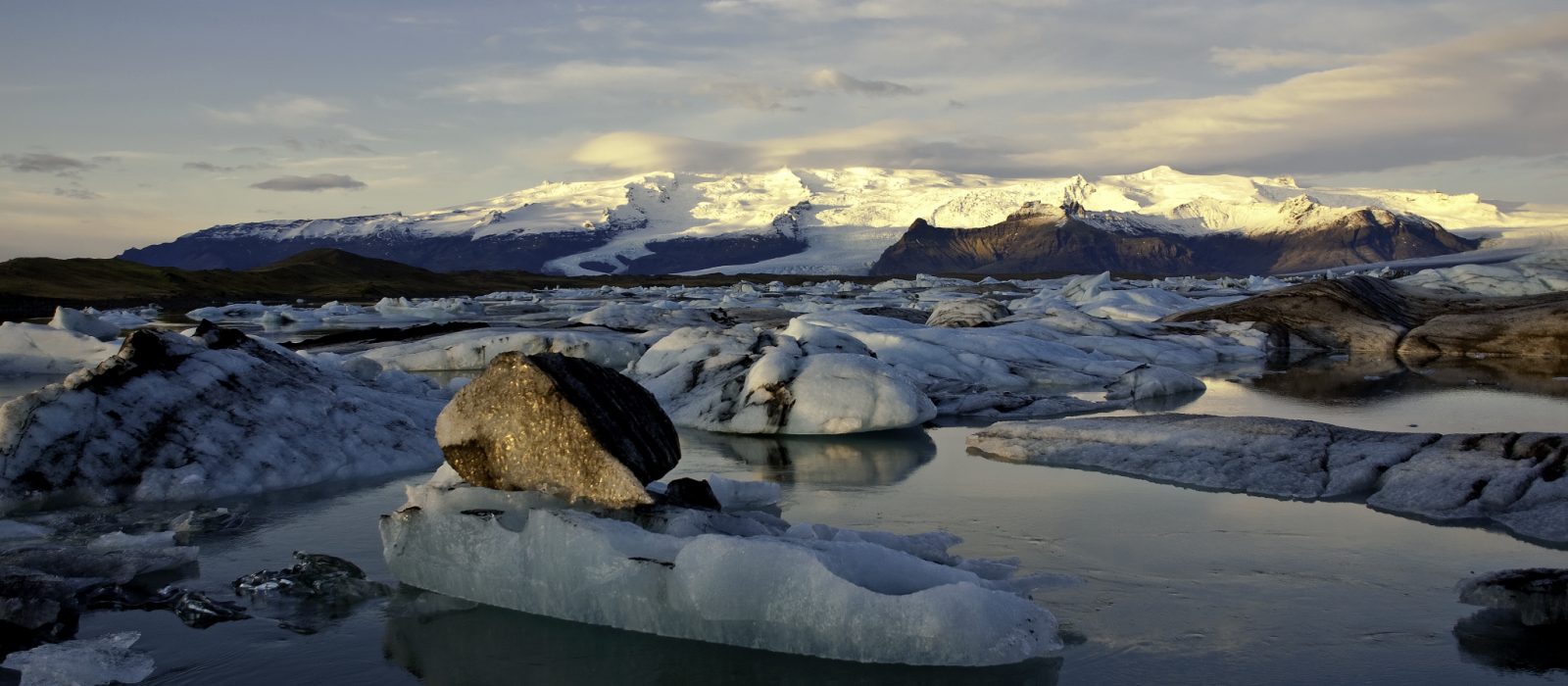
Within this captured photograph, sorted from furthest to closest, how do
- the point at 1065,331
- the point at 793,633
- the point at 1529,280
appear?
the point at 1529,280 < the point at 1065,331 < the point at 793,633

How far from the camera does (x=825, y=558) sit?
14.4ft

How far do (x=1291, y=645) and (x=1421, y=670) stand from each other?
1.40 ft

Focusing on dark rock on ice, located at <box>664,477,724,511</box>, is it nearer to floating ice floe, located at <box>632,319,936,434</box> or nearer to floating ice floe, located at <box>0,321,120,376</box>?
floating ice floe, located at <box>632,319,936,434</box>

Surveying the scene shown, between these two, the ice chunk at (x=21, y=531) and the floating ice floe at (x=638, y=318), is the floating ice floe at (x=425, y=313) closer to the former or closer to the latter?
the floating ice floe at (x=638, y=318)

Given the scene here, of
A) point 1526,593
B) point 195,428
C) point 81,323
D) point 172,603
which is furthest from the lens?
point 81,323

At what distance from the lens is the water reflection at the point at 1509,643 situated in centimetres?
400

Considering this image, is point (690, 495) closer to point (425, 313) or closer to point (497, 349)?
point (497, 349)

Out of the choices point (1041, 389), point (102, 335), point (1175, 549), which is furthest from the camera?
point (102, 335)

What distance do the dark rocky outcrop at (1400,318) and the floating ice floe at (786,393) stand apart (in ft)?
36.6

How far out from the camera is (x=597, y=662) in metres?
4.24

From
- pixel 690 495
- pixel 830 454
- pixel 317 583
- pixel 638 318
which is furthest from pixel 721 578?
pixel 638 318

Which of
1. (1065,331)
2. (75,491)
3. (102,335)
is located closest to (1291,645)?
(75,491)

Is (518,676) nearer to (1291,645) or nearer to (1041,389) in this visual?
(1291,645)

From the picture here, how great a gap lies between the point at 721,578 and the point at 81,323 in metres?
18.6
